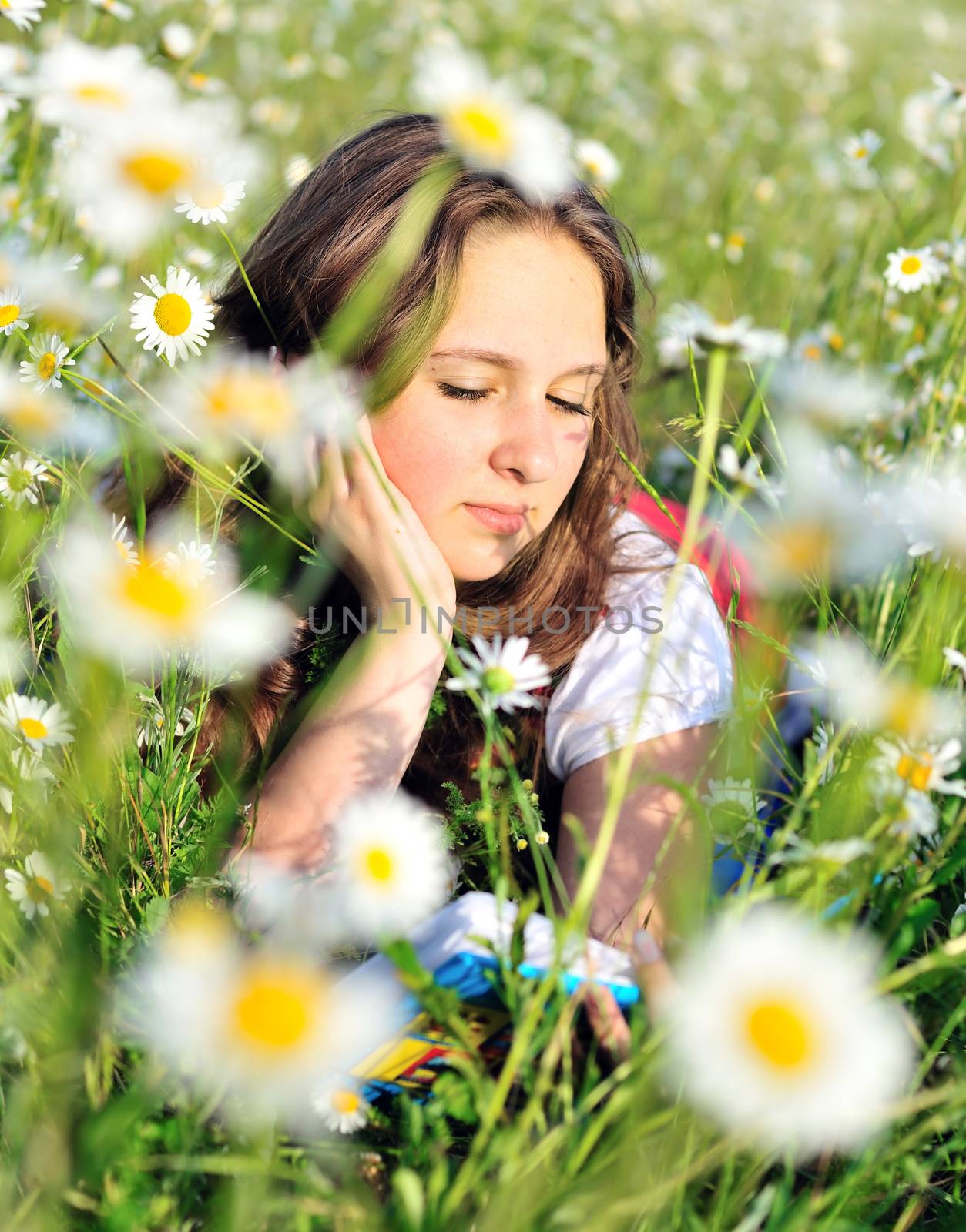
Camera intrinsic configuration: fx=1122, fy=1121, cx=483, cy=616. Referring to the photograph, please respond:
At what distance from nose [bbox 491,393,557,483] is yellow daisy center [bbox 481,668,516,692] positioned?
43 centimetres

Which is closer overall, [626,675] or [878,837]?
[878,837]

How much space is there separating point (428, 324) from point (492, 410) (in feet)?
0.39

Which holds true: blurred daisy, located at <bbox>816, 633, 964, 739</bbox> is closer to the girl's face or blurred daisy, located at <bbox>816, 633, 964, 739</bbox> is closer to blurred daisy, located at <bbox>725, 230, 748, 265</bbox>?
the girl's face

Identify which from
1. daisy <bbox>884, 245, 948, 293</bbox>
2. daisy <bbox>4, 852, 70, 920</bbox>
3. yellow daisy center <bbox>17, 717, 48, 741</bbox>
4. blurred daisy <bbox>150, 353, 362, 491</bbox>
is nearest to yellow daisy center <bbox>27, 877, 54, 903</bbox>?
daisy <bbox>4, 852, 70, 920</bbox>

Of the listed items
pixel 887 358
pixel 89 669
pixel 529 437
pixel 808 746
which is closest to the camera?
pixel 89 669

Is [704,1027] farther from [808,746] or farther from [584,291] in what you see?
[584,291]

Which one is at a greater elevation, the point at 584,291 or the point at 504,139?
the point at 504,139

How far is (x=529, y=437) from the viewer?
3.59ft

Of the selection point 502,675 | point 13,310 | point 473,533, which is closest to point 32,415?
point 13,310

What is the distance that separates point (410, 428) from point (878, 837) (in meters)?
0.62

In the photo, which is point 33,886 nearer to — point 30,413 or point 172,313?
point 30,413

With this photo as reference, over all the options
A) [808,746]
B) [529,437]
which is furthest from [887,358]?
[808,746]

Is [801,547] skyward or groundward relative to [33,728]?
skyward

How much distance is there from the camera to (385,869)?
2.07 ft
